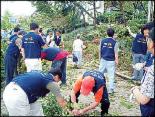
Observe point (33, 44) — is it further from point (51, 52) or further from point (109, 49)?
point (109, 49)

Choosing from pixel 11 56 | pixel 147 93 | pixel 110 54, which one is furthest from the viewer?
pixel 11 56

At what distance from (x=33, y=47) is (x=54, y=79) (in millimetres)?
4609

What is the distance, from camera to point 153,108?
5.03 metres

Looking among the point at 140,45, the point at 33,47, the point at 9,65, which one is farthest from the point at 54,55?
the point at 140,45

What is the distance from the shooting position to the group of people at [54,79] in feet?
16.5

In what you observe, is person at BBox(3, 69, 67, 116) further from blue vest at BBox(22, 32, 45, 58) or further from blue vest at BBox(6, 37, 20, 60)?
blue vest at BBox(6, 37, 20, 60)

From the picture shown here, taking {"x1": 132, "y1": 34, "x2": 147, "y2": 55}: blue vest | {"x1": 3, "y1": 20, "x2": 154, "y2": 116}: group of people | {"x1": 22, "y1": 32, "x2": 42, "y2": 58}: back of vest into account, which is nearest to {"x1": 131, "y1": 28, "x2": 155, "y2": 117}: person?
{"x1": 3, "y1": 20, "x2": 154, "y2": 116}: group of people

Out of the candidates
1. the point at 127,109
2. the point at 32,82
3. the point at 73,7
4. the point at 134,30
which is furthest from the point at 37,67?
the point at 73,7

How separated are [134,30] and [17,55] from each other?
29.4 feet

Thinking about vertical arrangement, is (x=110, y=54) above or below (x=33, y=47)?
below

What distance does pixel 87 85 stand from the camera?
260 inches

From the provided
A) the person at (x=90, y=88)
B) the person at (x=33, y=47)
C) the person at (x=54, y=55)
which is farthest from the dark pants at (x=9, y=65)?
the person at (x=90, y=88)

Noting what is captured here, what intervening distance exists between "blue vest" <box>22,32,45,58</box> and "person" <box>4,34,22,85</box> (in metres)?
0.27

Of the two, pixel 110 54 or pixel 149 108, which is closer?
pixel 149 108
